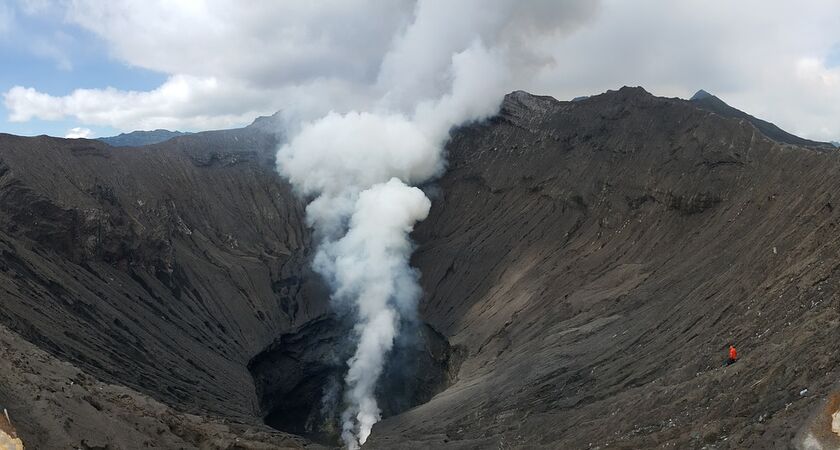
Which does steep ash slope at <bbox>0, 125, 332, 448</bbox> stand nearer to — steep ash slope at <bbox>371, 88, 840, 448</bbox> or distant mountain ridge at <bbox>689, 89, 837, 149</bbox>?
steep ash slope at <bbox>371, 88, 840, 448</bbox>

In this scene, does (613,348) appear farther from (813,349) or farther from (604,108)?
(604,108)

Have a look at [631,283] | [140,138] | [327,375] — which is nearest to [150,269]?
[327,375]

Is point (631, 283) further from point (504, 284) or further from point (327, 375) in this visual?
point (327, 375)

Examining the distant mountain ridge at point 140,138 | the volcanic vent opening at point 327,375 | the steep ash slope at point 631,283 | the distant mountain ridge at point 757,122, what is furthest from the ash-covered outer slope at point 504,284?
the distant mountain ridge at point 140,138

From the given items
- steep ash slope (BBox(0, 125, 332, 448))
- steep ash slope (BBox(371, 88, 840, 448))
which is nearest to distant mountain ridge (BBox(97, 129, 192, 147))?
steep ash slope (BBox(0, 125, 332, 448))

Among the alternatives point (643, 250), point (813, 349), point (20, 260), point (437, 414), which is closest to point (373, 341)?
point (437, 414)
